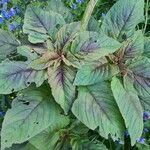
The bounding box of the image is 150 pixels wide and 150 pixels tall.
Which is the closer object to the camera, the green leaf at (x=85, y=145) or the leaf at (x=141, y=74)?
the leaf at (x=141, y=74)

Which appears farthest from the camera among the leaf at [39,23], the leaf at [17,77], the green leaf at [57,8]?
the green leaf at [57,8]

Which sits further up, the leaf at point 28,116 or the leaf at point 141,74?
the leaf at point 141,74

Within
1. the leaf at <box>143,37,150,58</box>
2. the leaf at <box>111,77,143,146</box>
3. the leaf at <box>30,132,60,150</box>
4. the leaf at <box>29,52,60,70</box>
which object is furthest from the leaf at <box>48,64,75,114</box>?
the leaf at <box>143,37,150,58</box>

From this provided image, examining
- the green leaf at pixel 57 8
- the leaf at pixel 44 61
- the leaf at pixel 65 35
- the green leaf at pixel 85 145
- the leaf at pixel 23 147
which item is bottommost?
the leaf at pixel 23 147

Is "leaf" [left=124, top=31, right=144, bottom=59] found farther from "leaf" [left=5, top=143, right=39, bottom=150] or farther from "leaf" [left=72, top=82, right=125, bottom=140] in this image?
→ "leaf" [left=5, top=143, right=39, bottom=150]

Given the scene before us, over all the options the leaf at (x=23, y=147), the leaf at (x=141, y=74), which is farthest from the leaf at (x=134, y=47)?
the leaf at (x=23, y=147)

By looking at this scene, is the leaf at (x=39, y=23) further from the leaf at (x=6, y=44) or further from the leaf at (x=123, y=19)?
the leaf at (x=123, y=19)
